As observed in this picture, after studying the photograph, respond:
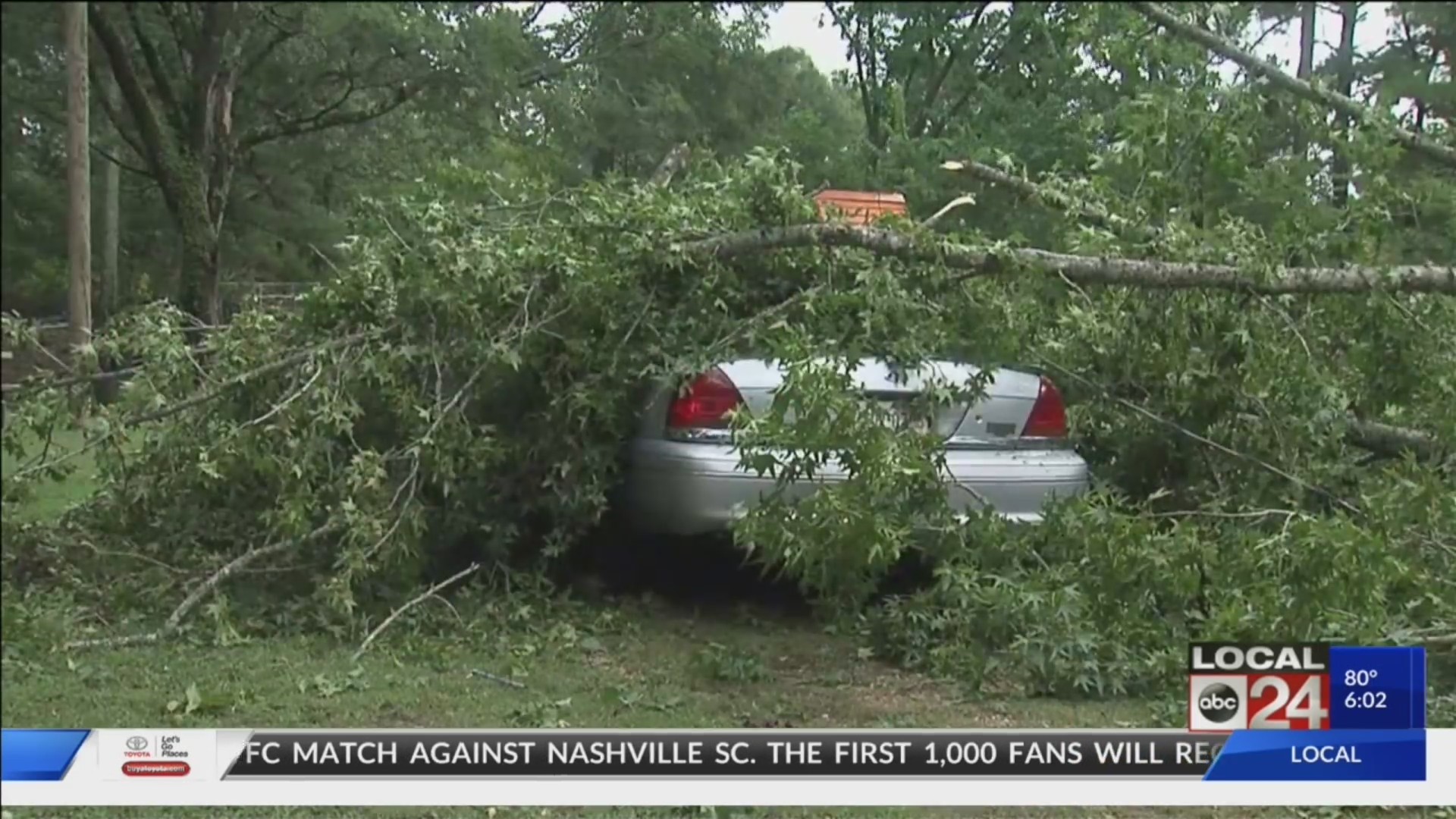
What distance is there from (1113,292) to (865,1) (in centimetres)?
137

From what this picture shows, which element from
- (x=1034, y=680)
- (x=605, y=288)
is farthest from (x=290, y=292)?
(x=1034, y=680)

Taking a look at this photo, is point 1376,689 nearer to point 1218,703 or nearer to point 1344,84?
point 1218,703

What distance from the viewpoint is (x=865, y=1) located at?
266cm

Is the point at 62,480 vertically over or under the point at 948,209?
under

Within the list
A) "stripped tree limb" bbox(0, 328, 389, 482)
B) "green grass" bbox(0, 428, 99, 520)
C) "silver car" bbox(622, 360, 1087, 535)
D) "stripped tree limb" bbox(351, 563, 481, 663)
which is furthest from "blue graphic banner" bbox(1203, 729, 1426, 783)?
"green grass" bbox(0, 428, 99, 520)

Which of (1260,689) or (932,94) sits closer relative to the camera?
(1260,689)

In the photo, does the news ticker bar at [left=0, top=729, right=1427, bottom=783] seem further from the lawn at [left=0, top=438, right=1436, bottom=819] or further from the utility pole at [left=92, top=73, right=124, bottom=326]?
the utility pole at [left=92, top=73, right=124, bottom=326]

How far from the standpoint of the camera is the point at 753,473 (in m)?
3.23

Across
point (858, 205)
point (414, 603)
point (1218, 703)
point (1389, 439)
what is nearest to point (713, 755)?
point (1218, 703)

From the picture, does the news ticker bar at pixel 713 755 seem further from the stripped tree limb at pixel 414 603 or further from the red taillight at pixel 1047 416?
the red taillight at pixel 1047 416

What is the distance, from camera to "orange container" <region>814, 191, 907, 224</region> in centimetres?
314

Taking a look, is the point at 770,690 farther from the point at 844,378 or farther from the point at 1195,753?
the point at 1195,753

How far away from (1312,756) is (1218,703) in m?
0.18

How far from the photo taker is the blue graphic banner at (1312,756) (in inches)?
101
